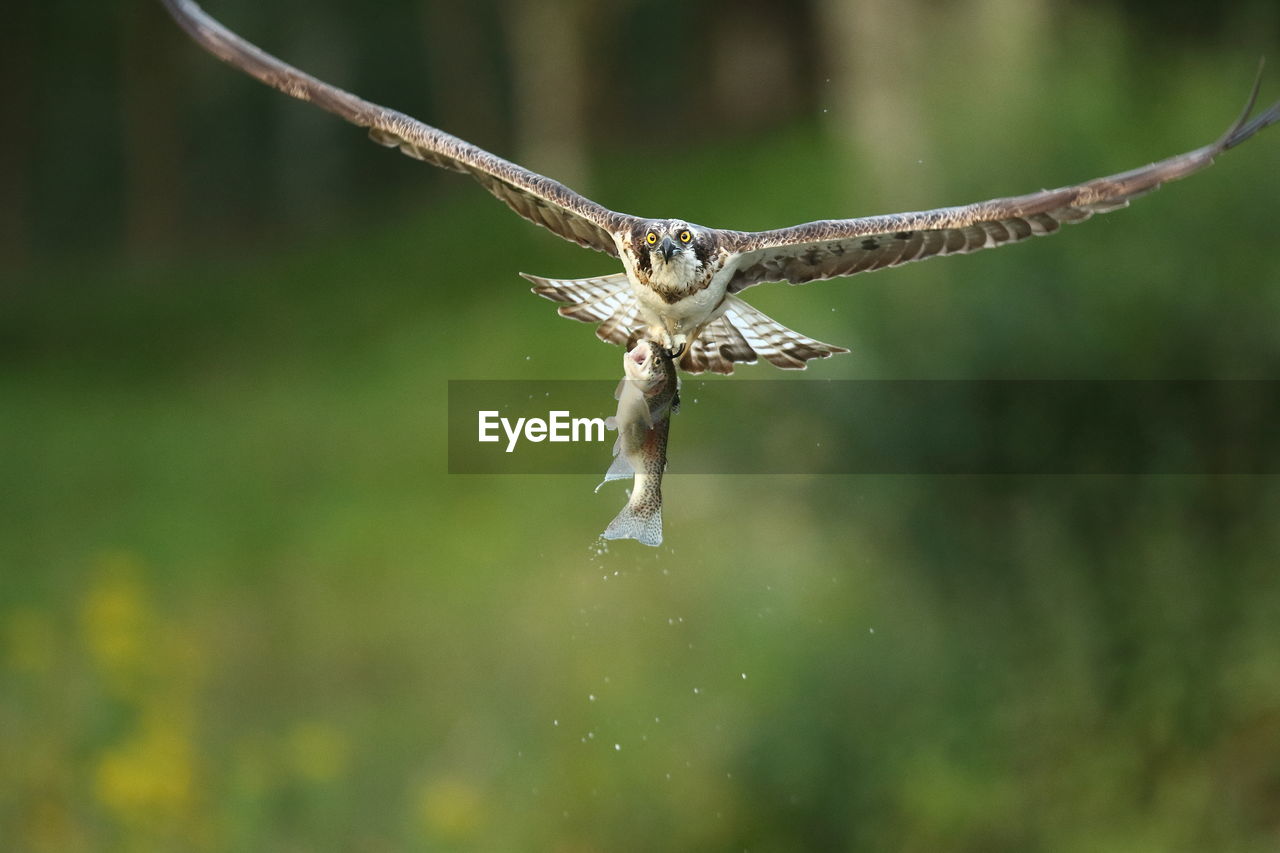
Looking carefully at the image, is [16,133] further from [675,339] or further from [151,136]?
[675,339]

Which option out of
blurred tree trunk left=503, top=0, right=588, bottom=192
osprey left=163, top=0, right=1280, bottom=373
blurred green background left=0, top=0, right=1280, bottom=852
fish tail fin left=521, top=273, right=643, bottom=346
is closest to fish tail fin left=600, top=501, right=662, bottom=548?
osprey left=163, top=0, right=1280, bottom=373

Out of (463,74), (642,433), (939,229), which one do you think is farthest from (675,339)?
(463,74)

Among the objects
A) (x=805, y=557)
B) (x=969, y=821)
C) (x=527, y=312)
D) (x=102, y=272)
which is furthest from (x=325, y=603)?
(x=102, y=272)

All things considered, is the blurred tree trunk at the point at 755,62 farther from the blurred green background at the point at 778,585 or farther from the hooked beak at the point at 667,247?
the hooked beak at the point at 667,247

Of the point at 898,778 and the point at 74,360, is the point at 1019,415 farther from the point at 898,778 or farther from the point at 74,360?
the point at 74,360

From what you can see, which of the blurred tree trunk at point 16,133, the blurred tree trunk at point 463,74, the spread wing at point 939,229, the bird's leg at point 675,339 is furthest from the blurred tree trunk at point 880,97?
the blurred tree trunk at point 16,133

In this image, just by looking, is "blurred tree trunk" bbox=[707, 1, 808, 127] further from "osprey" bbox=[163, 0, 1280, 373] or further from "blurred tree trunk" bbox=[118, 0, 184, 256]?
"osprey" bbox=[163, 0, 1280, 373]

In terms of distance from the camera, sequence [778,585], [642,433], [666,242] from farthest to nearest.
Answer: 1. [778,585]
2. [666,242]
3. [642,433]
